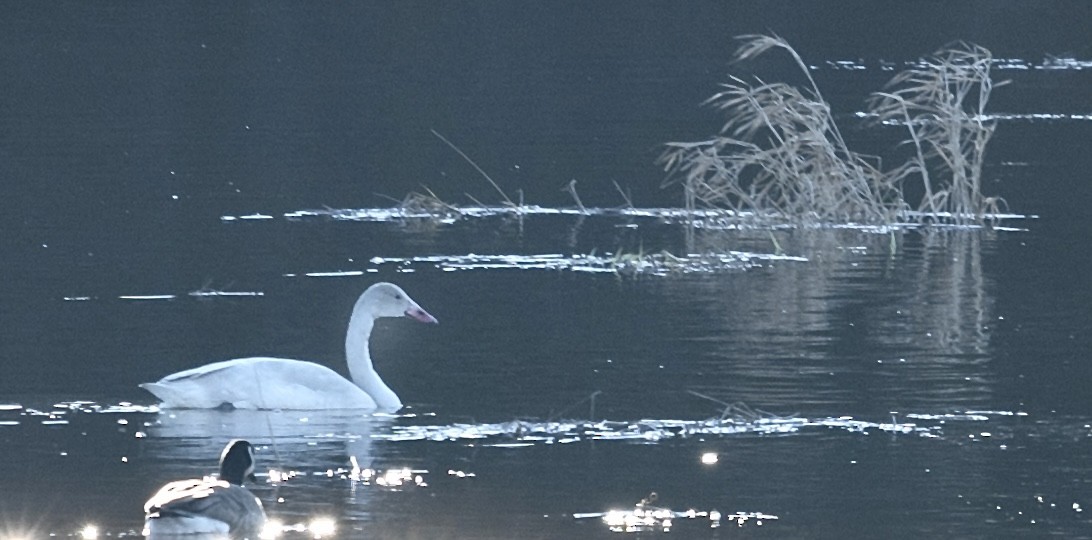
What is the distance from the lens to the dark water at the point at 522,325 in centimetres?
1233

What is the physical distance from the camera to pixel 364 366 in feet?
50.1

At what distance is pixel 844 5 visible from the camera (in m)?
55.4

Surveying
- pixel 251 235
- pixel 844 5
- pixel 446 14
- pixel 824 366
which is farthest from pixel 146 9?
pixel 824 366

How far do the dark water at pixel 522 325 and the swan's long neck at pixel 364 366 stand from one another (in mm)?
301

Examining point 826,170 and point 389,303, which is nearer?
point 389,303

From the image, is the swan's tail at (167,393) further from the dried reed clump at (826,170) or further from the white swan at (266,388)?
the dried reed clump at (826,170)

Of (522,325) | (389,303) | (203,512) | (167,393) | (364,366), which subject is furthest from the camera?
(522,325)

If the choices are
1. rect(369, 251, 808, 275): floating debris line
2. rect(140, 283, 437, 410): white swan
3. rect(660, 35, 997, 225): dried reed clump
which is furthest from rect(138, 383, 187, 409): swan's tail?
rect(660, 35, 997, 225): dried reed clump

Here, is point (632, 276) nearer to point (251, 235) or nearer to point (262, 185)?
point (251, 235)

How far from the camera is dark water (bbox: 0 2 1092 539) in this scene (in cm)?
1233

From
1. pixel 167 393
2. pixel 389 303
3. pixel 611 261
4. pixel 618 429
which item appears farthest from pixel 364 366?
pixel 611 261

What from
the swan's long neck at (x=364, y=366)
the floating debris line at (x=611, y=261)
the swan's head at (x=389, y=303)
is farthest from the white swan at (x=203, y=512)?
the floating debris line at (x=611, y=261)

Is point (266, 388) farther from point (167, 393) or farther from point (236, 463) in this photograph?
point (236, 463)

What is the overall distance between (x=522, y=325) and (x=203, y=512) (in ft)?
22.4
